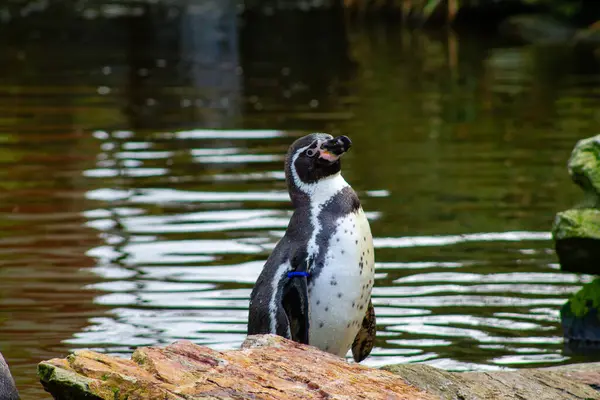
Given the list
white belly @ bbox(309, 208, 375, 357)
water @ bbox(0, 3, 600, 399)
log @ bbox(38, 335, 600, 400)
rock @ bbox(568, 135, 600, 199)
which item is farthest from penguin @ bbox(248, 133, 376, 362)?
rock @ bbox(568, 135, 600, 199)

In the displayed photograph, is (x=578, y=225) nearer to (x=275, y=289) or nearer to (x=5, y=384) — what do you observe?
(x=275, y=289)

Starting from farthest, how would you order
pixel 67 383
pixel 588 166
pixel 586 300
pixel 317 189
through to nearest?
pixel 586 300 < pixel 588 166 < pixel 317 189 < pixel 67 383

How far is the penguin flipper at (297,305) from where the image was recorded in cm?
533

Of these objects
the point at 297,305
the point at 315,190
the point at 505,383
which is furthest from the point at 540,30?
the point at 297,305

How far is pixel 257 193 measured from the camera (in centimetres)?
1139

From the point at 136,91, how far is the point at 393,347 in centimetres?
1285

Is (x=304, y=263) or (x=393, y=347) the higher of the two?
(x=304, y=263)

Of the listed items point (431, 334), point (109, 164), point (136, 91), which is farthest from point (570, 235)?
point (136, 91)

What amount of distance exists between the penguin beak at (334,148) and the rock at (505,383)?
0.93 m

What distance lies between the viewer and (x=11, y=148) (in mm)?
13883

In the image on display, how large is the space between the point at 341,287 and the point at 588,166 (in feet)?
7.88

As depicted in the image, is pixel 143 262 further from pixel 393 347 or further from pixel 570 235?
pixel 570 235

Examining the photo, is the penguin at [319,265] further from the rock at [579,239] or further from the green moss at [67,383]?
the rock at [579,239]

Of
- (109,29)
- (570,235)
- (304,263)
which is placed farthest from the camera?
(109,29)
